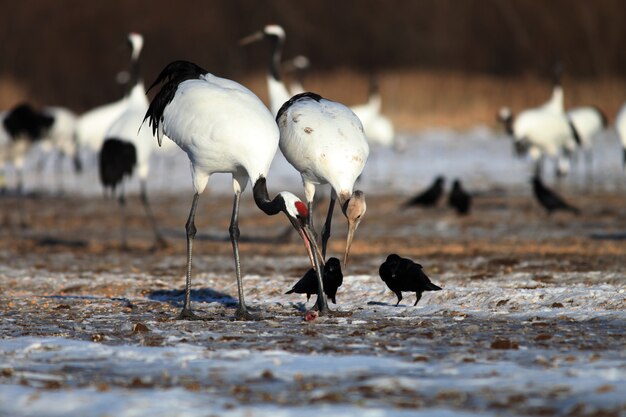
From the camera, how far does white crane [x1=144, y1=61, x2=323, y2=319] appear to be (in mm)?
7980

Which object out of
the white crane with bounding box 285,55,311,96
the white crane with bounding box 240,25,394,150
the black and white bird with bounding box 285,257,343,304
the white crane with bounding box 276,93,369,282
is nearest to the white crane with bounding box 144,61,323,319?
the black and white bird with bounding box 285,257,343,304

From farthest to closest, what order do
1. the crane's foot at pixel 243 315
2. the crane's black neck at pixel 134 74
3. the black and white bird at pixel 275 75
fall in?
1. the crane's black neck at pixel 134 74
2. the black and white bird at pixel 275 75
3. the crane's foot at pixel 243 315

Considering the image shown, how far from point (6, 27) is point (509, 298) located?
28319 millimetres

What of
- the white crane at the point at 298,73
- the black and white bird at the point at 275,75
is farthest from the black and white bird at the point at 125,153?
the white crane at the point at 298,73

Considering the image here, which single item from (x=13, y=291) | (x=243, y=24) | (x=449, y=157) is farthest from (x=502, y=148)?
(x=13, y=291)

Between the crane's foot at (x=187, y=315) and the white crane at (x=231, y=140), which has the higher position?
the white crane at (x=231, y=140)

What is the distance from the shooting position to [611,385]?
16.9ft

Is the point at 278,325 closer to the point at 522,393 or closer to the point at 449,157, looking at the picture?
the point at 522,393

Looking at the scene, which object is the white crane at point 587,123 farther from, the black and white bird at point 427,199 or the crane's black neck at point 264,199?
the crane's black neck at point 264,199

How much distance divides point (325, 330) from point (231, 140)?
65.6 inches

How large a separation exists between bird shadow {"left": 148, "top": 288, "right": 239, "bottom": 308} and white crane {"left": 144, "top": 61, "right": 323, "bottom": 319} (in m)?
0.75

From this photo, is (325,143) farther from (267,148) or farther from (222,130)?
(222,130)

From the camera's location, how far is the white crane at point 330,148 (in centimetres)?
830

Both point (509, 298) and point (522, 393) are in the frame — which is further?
point (509, 298)
